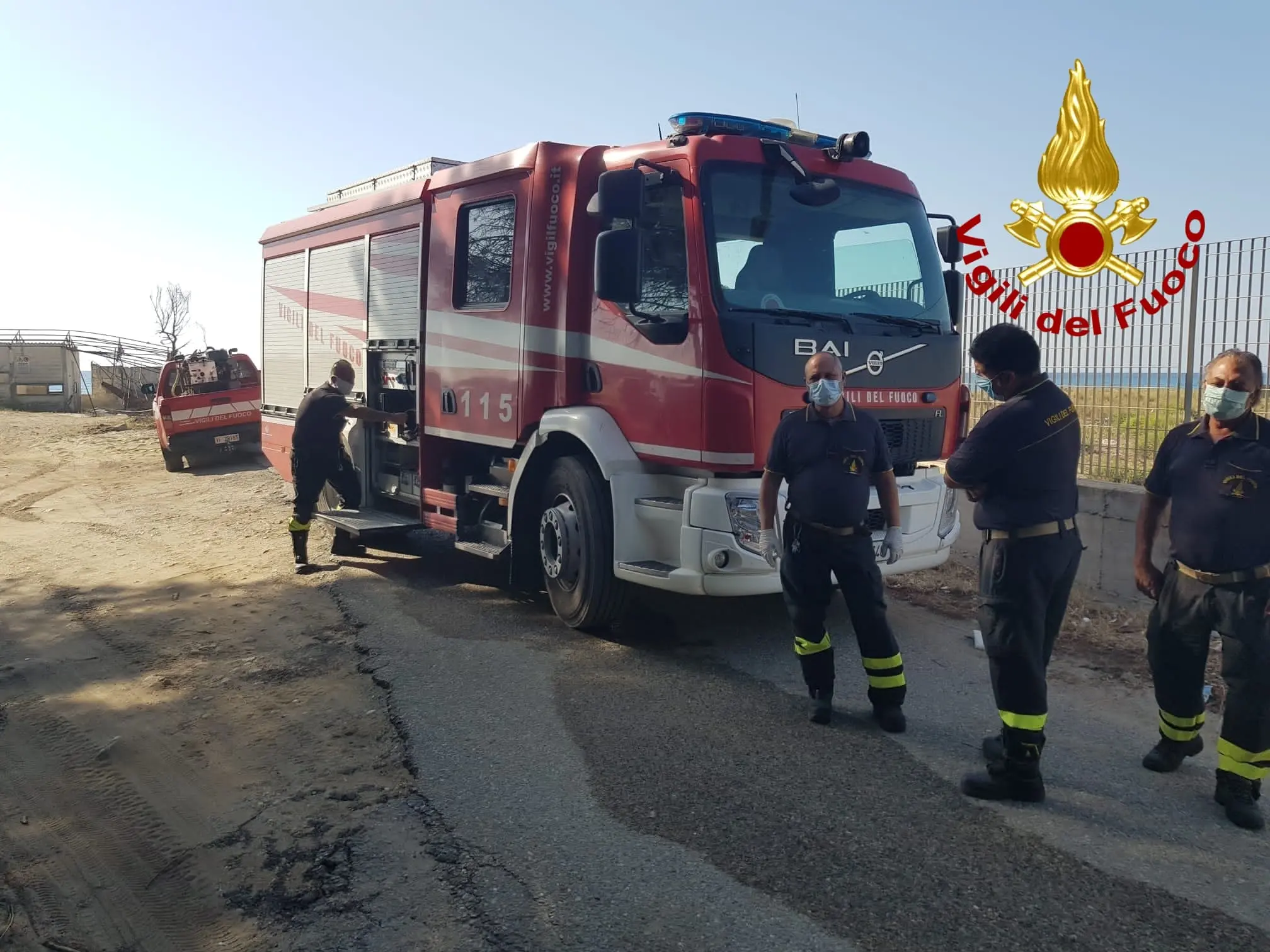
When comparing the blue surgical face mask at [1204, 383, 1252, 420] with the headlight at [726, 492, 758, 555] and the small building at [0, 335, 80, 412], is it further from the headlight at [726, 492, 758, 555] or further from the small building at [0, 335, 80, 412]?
the small building at [0, 335, 80, 412]

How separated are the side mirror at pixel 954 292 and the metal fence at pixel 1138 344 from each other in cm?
48

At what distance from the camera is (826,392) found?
187 inches

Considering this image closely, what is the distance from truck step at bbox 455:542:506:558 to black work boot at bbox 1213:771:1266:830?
4.52 metres

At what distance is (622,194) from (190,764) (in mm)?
3636

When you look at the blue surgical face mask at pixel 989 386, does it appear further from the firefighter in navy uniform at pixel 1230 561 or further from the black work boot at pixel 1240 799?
the black work boot at pixel 1240 799

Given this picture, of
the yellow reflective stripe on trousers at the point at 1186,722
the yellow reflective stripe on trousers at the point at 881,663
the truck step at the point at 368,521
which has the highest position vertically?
the truck step at the point at 368,521

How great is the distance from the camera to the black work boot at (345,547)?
9633mm

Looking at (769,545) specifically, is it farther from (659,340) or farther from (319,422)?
(319,422)

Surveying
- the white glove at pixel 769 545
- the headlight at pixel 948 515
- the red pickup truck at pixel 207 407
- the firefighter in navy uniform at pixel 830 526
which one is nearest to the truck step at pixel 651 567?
the white glove at pixel 769 545

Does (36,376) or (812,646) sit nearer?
(812,646)

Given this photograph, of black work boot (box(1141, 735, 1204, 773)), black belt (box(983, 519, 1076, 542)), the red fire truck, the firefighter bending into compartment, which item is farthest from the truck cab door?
black work boot (box(1141, 735, 1204, 773))

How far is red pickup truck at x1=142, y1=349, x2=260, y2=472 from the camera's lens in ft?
57.2

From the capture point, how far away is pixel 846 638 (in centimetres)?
655

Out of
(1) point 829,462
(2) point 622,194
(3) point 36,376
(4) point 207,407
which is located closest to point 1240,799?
(1) point 829,462
